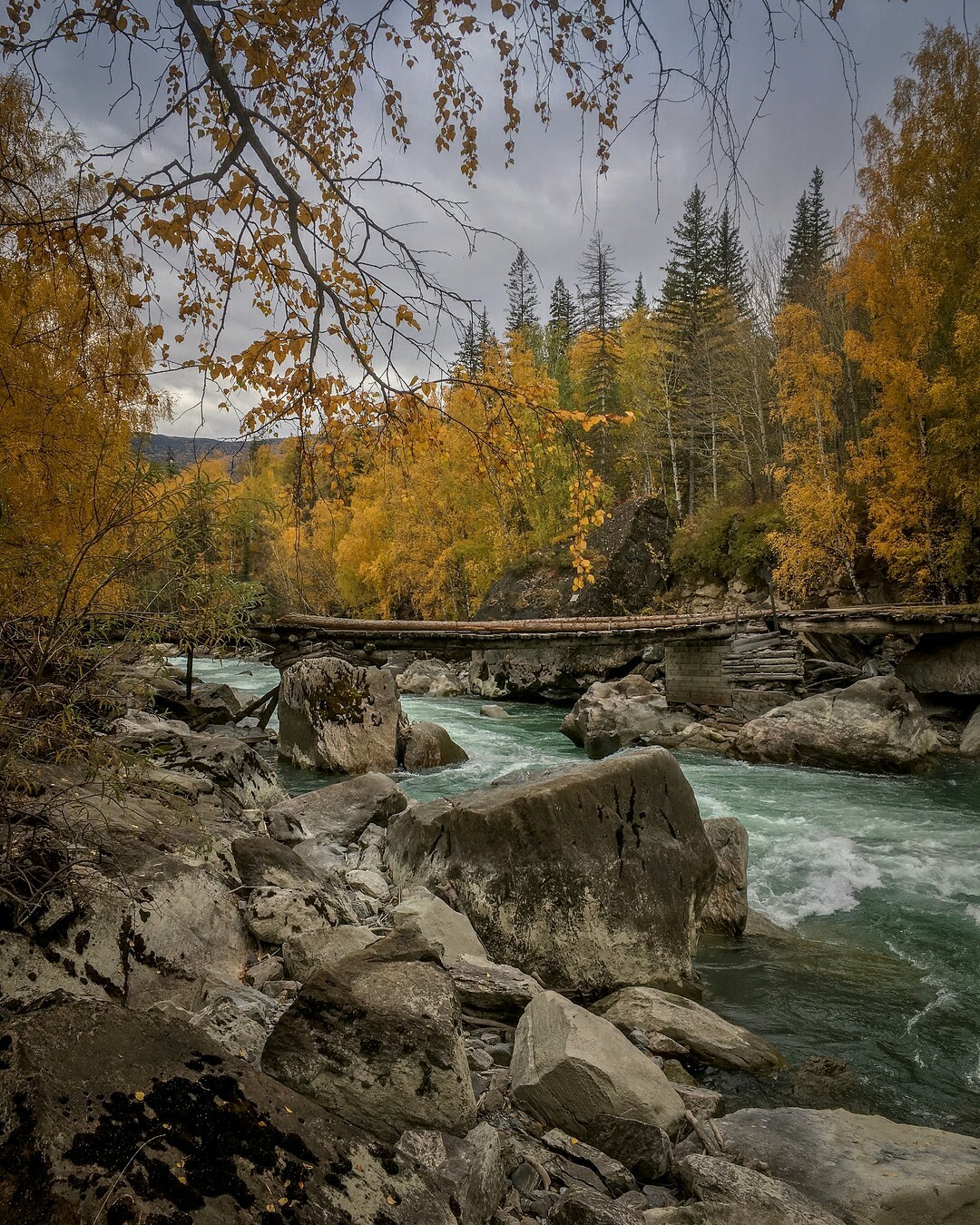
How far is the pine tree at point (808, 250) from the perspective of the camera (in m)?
26.2

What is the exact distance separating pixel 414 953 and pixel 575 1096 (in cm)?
84

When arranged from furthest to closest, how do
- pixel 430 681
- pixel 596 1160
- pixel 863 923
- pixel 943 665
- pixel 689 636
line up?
pixel 430 681 → pixel 689 636 → pixel 943 665 → pixel 863 923 → pixel 596 1160

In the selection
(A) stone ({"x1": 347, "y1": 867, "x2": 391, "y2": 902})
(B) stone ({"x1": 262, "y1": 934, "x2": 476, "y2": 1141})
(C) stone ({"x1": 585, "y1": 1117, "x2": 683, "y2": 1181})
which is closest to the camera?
(B) stone ({"x1": 262, "y1": 934, "x2": 476, "y2": 1141})

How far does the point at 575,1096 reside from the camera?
2.64 metres

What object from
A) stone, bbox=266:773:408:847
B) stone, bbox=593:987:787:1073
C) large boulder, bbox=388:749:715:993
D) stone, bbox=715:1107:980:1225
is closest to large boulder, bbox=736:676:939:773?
stone, bbox=266:773:408:847

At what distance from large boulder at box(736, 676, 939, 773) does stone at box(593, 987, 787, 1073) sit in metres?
8.74

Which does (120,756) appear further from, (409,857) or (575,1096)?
(409,857)

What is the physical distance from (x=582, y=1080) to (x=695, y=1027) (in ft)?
4.93

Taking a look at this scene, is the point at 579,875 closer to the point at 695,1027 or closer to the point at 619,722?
the point at 695,1027

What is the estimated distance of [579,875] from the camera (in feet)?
14.0

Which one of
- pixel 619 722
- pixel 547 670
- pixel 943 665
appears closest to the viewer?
pixel 943 665

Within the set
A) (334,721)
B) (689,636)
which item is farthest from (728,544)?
(334,721)

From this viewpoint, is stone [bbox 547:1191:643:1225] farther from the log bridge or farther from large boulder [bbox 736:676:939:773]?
the log bridge

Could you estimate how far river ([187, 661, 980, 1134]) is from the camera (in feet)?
13.2
